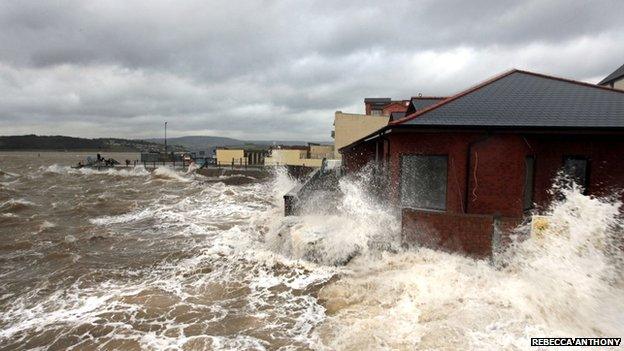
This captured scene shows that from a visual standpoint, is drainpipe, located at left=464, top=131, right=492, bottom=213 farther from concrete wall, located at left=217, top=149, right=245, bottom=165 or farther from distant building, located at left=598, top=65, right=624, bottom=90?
concrete wall, located at left=217, top=149, right=245, bottom=165

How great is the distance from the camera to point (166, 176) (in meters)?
38.8

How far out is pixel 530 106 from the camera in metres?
9.71

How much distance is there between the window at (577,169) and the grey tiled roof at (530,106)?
1106mm

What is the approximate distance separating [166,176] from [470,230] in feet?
119

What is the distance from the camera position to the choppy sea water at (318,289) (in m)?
5.78

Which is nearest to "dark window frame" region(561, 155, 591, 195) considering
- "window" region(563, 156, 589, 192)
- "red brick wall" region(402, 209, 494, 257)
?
"window" region(563, 156, 589, 192)

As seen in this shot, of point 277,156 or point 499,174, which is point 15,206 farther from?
point 277,156

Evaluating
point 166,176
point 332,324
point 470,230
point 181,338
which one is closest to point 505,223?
point 470,230

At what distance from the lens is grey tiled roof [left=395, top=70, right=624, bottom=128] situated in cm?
878

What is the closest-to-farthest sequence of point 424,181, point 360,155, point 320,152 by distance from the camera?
point 424,181 → point 360,155 → point 320,152

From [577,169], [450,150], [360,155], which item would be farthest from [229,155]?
[577,169]

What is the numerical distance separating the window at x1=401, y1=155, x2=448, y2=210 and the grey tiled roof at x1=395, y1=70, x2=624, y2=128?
1094 mm

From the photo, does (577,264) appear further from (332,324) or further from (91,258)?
(91,258)

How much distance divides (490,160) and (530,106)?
2.17 m
